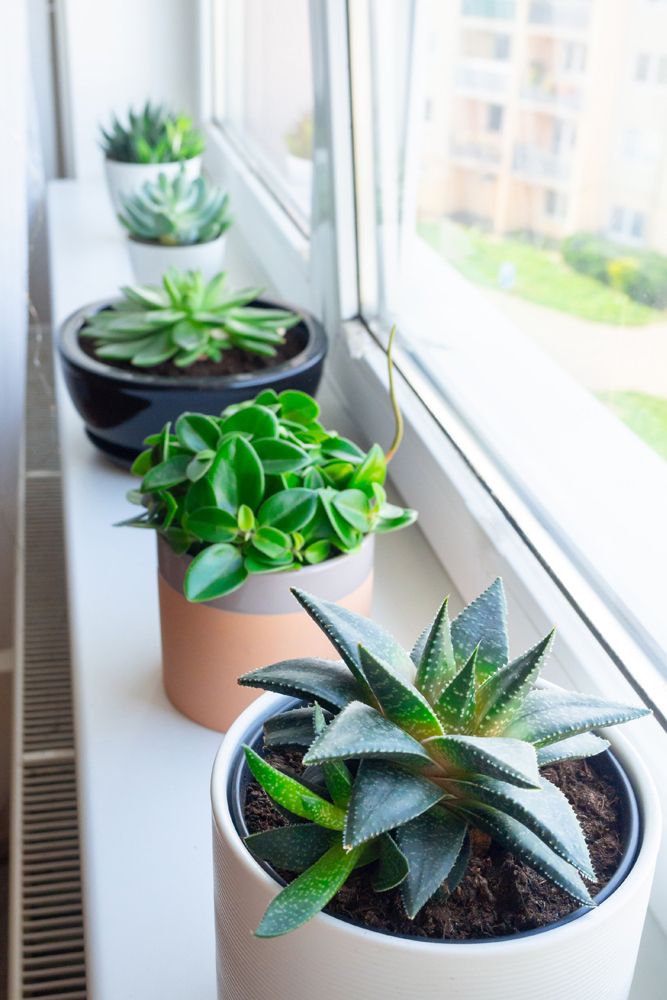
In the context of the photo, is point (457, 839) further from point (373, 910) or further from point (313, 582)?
point (313, 582)

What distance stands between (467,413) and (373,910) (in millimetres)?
510

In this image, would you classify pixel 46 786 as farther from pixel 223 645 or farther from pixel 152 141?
pixel 152 141

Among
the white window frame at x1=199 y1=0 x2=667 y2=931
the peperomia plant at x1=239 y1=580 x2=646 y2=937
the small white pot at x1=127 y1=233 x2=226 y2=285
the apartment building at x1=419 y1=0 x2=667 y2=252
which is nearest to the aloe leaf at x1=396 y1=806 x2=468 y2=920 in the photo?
the peperomia plant at x1=239 y1=580 x2=646 y2=937

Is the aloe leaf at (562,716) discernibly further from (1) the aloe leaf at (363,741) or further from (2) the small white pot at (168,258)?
(2) the small white pot at (168,258)

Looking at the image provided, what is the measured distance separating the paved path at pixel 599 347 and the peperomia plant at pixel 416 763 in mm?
204

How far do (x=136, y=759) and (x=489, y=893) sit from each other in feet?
1.02

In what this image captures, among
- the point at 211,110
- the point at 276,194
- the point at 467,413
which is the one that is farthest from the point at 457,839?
the point at 211,110

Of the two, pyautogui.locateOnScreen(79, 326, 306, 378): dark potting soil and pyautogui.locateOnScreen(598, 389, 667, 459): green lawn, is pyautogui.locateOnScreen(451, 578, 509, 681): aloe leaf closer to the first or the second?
pyautogui.locateOnScreen(598, 389, 667, 459): green lawn

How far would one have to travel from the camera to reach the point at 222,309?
872mm

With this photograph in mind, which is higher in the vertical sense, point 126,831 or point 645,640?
point 645,640

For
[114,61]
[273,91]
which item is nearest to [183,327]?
[273,91]

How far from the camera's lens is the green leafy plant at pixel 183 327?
84 cm

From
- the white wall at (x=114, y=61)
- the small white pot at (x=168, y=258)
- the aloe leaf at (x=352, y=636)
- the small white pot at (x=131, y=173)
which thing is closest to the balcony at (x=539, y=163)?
the aloe leaf at (x=352, y=636)

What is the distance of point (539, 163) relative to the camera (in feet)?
2.13
